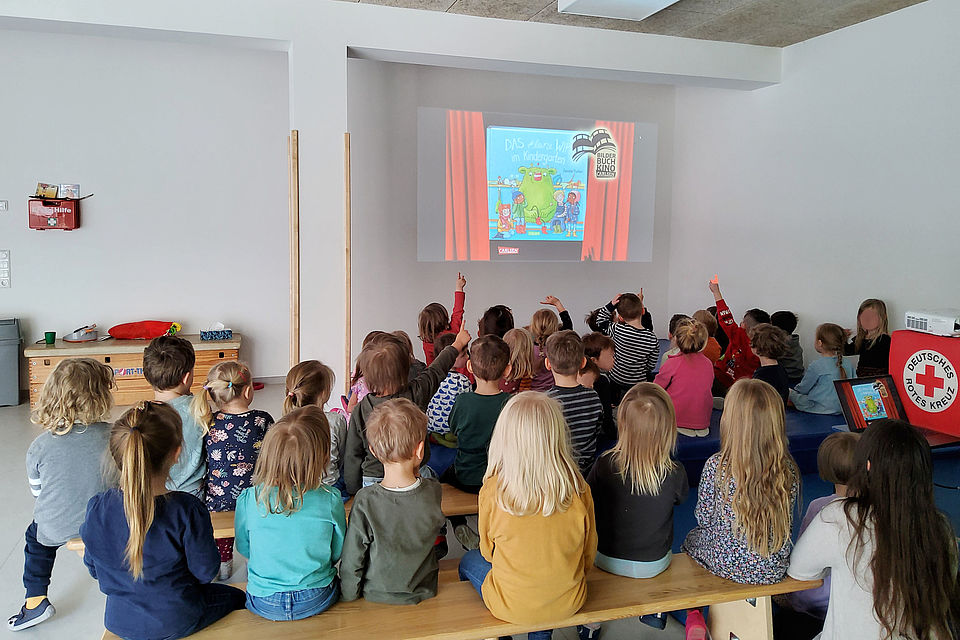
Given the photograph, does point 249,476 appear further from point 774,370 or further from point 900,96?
point 900,96

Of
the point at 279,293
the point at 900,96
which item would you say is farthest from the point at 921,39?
the point at 279,293

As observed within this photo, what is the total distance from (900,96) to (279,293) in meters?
5.02

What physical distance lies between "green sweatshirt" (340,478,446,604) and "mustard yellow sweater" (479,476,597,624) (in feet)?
0.55

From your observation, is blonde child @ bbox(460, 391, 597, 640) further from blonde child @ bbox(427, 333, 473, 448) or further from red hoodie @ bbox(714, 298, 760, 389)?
red hoodie @ bbox(714, 298, 760, 389)

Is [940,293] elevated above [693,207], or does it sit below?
below

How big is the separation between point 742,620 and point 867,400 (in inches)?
70.5

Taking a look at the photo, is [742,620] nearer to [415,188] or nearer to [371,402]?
[371,402]

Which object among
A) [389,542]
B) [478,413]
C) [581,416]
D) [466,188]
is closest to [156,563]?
[389,542]

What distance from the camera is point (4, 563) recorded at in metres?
2.91

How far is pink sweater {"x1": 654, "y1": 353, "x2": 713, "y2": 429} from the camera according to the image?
3.58 meters

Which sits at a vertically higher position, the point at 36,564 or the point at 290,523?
the point at 290,523

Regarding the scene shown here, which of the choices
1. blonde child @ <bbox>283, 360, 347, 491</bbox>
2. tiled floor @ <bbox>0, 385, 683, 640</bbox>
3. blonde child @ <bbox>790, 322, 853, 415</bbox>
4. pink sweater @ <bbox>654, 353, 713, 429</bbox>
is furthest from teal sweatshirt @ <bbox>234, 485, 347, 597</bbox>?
blonde child @ <bbox>790, 322, 853, 415</bbox>

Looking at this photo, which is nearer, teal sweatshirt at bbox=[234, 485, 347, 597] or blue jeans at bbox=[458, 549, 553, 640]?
teal sweatshirt at bbox=[234, 485, 347, 597]

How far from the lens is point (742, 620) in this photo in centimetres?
218
